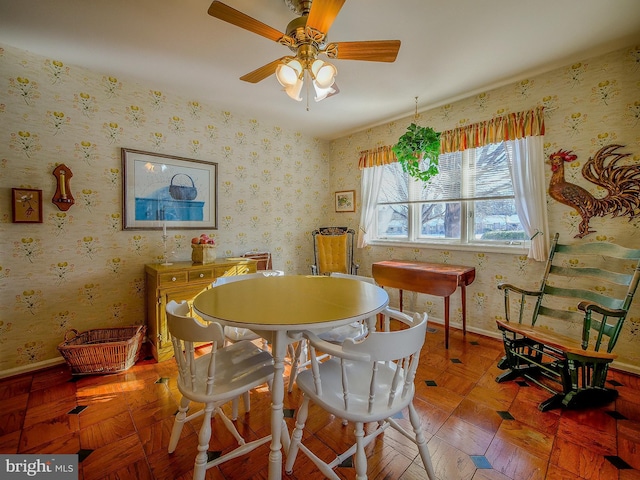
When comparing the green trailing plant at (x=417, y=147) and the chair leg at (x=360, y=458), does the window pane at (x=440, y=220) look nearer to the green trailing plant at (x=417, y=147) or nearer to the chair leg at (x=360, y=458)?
the green trailing plant at (x=417, y=147)

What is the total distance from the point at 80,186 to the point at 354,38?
8.08ft

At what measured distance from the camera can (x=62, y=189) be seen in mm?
2184

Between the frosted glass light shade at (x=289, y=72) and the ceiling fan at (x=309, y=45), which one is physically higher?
the ceiling fan at (x=309, y=45)

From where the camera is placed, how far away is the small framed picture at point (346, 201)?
394 centimetres

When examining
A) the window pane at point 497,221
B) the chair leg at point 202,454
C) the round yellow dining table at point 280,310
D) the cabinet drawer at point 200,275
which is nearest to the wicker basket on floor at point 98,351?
the cabinet drawer at point 200,275

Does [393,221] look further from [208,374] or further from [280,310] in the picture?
[208,374]

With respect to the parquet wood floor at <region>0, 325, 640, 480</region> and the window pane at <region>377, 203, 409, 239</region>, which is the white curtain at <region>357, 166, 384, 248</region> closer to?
the window pane at <region>377, 203, 409, 239</region>

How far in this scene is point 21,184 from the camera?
6.81 ft

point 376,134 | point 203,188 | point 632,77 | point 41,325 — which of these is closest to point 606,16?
point 632,77

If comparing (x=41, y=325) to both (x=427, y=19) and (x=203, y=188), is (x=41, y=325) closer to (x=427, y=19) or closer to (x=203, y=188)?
(x=203, y=188)

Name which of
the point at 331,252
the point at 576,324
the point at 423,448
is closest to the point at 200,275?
the point at 331,252

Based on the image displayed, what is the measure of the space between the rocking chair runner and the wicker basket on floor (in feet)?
9.32

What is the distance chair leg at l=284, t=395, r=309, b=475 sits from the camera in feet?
3.98

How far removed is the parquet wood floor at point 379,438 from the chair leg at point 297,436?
59 millimetres
